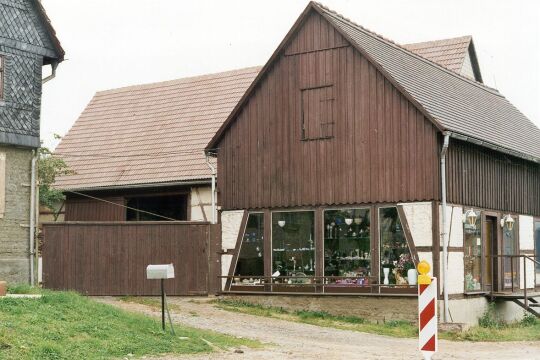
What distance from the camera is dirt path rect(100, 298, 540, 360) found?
16.2 meters

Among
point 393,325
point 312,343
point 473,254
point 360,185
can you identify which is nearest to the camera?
point 312,343

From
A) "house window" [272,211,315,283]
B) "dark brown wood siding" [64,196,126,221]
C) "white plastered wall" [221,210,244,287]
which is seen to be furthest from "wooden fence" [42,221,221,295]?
"dark brown wood siding" [64,196,126,221]

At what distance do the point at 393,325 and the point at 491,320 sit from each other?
3139 mm

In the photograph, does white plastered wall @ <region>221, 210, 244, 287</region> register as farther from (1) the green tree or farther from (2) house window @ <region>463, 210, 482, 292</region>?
(1) the green tree

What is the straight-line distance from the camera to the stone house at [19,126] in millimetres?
23281

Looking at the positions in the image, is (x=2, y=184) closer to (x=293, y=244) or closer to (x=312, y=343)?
(x=293, y=244)

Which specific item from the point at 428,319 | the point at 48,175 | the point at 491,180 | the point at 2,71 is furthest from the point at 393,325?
the point at 48,175

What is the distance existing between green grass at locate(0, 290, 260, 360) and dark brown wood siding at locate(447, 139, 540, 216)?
24.5ft

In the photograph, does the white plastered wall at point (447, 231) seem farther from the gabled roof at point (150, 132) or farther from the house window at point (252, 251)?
the gabled roof at point (150, 132)

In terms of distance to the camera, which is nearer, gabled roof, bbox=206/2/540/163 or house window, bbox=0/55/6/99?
gabled roof, bbox=206/2/540/163

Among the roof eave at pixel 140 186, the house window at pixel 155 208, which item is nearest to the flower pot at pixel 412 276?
the roof eave at pixel 140 186

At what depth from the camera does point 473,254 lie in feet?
76.6

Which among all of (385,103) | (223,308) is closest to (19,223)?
(223,308)

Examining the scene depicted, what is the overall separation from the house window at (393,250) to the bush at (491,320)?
2612 millimetres
